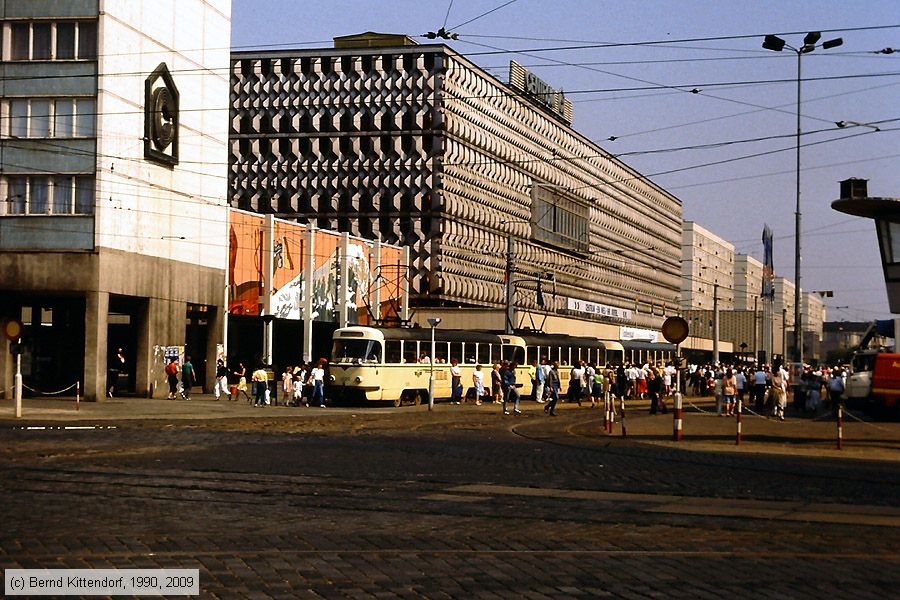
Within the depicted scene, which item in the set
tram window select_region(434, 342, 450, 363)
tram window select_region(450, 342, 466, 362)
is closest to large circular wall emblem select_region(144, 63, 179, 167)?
tram window select_region(434, 342, 450, 363)

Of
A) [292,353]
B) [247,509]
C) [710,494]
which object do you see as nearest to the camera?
[247,509]

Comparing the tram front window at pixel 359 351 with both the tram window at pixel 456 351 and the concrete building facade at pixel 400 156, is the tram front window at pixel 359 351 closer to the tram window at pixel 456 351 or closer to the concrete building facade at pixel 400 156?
the tram window at pixel 456 351

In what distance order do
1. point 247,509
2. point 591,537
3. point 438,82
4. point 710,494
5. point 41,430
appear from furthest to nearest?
point 438,82 → point 41,430 → point 710,494 → point 247,509 → point 591,537

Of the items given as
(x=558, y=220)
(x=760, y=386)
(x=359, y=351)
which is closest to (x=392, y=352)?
(x=359, y=351)

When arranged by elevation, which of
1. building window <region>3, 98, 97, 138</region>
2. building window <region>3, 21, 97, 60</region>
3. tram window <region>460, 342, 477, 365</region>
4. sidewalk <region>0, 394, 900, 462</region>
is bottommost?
sidewalk <region>0, 394, 900, 462</region>

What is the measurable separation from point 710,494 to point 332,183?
3273 inches

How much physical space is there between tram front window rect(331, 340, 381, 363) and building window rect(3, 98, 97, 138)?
39.7ft

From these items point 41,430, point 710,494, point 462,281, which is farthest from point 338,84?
point 710,494

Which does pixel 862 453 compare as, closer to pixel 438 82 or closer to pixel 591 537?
pixel 591 537

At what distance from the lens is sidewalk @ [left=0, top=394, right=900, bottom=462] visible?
95.1 feet

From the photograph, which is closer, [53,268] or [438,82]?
[53,268]

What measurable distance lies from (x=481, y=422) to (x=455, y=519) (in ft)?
81.2

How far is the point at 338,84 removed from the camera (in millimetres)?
97562

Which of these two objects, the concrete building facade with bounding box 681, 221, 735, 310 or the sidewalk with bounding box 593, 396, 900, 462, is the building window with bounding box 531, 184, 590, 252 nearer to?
the concrete building facade with bounding box 681, 221, 735, 310
